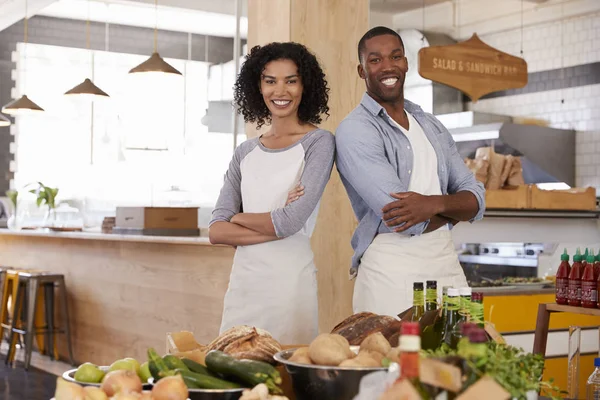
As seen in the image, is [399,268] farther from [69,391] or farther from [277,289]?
[69,391]

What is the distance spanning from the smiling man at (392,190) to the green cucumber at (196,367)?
1.03m

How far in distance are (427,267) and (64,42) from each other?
31.7 feet

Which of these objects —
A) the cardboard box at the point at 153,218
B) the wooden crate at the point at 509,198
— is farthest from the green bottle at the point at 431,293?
the cardboard box at the point at 153,218

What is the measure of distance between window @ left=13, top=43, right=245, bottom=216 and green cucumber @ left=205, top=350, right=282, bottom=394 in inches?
349

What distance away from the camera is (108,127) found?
11.7 metres

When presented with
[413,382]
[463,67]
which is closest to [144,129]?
[463,67]

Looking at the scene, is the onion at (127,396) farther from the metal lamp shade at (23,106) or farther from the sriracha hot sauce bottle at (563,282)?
the metal lamp shade at (23,106)

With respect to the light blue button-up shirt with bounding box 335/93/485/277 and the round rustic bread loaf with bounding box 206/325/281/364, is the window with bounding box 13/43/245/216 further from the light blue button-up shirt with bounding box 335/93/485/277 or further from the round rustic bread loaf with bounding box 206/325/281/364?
the round rustic bread loaf with bounding box 206/325/281/364

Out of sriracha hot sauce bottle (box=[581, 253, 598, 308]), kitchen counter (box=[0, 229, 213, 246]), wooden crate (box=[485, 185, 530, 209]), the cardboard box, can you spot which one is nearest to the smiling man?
sriracha hot sauce bottle (box=[581, 253, 598, 308])

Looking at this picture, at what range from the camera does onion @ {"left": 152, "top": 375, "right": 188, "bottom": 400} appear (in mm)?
1640

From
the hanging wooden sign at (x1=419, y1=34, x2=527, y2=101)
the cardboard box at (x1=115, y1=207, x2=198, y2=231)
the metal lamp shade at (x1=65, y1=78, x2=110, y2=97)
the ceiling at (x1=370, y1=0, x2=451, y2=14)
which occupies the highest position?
the ceiling at (x1=370, y1=0, x2=451, y2=14)

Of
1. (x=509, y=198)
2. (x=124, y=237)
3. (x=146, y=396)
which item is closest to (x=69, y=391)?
(x=146, y=396)

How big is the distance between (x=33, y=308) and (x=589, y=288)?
17.4ft

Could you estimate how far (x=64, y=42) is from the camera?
1148 cm
